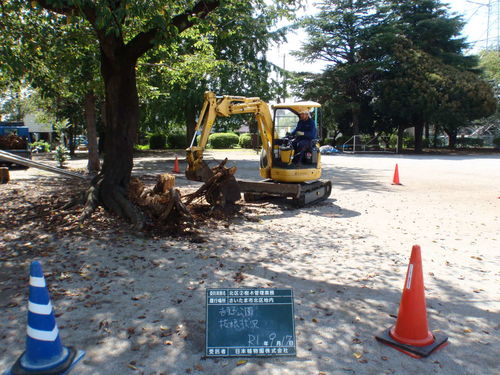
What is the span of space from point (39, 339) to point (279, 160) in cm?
858

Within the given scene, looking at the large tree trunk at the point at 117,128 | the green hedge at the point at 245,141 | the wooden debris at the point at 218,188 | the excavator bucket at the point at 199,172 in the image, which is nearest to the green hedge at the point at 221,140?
the green hedge at the point at 245,141

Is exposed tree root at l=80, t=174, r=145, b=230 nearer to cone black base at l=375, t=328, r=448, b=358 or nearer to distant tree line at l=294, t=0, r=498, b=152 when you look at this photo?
cone black base at l=375, t=328, r=448, b=358

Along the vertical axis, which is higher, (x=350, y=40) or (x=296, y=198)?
(x=350, y=40)

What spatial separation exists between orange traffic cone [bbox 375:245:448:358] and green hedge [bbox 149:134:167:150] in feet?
130

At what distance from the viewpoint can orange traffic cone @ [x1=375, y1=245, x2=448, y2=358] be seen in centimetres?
371

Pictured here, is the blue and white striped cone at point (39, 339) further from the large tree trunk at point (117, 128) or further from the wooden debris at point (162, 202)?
the large tree trunk at point (117, 128)

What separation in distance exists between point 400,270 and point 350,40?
37140 mm

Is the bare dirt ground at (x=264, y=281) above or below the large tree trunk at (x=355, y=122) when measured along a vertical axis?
below

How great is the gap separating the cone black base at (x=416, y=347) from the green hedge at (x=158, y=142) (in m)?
39.8

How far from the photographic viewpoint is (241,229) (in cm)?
809

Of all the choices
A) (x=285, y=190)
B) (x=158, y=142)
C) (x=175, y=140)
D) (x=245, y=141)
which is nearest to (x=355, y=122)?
(x=245, y=141)

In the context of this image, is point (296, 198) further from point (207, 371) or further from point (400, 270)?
point (207, 371)

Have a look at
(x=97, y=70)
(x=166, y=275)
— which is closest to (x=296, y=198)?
(x=166, y=275)

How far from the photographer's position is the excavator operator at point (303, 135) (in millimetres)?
11000
